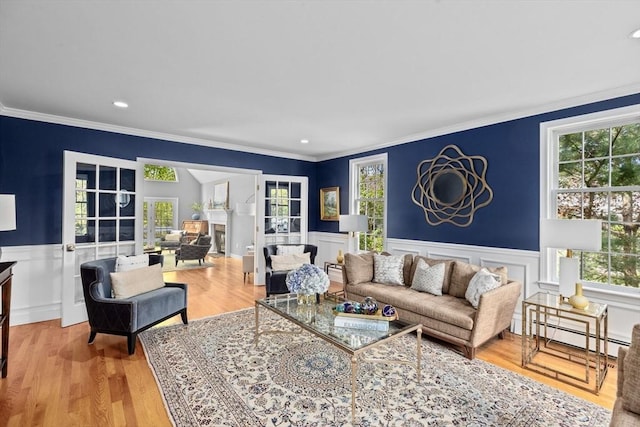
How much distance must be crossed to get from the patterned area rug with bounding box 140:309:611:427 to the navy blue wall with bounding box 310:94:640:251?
158cm

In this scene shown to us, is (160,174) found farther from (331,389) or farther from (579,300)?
(579,300)

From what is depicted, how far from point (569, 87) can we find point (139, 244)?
531 centimetres

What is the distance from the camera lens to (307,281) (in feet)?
9.07

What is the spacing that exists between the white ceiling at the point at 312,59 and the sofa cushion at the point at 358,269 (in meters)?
1.85

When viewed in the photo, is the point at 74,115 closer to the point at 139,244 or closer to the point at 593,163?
the point at 139,244

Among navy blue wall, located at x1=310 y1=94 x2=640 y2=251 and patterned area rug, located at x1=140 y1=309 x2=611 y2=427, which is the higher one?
navy blue wall, located at x1=310 y1=94 x2=640 y2=251

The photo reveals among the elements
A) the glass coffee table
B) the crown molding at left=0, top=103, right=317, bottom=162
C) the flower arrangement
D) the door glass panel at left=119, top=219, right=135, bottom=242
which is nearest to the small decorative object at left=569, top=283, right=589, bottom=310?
the glass coffee table

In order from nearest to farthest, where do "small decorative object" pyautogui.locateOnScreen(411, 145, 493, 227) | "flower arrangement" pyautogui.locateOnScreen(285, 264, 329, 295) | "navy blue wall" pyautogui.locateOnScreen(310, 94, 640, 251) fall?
"flower arrangement" pyautogui.locateOnScreen(285, 264, 329, 295) < "navy blue wall" pyautogui.locateOnScreen(310, 94, 640, 251) < "small decorative object" pyautogui.locateOnScreen(411, 145, 493, 227)

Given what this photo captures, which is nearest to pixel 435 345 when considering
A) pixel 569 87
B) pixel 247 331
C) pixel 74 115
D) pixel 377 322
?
pixel 377 322

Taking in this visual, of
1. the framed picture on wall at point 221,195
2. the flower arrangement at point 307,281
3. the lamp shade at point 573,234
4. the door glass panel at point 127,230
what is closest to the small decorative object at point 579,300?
the lamp shade at point 573,234

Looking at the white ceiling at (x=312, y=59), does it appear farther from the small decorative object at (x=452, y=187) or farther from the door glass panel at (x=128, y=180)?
the door glass panel at (x=128, y=180)

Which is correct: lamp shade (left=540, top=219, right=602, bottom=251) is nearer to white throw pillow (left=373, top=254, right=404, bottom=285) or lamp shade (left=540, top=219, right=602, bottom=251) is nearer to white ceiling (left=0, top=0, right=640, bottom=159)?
white ceiling (left=0, top=0, right=640, bottom=159)

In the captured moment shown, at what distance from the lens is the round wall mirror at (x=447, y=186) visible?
409 cm

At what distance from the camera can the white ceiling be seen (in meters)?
1.81
